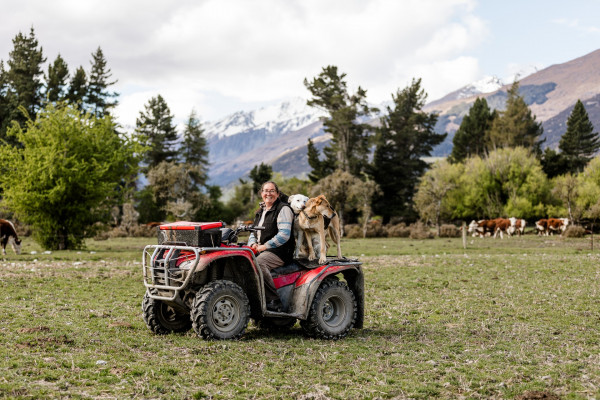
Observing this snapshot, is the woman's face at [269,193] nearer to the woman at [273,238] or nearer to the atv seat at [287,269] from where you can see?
the woman at [273,238]

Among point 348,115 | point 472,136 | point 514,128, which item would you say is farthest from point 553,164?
point 348,115

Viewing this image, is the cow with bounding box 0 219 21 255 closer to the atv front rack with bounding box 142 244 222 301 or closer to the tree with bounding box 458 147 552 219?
the atv front rack with bounding box 142 244 222 301

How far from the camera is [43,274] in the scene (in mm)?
18391

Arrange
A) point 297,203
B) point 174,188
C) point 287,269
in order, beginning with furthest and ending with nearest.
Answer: point 174,188 < point 287,269 < point 297,203

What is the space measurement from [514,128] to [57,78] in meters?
73.9

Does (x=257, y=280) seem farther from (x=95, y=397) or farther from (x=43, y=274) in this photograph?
(x=43, y=274)

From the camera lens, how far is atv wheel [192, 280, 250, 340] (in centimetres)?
853

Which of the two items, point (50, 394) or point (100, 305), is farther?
point (100, 305)

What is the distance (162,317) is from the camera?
953 cm

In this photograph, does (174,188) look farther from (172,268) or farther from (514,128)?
(172,268)

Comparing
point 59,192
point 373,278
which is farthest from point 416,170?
point 373,278

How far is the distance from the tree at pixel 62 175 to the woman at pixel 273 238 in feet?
79.4

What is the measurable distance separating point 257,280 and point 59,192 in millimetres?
25529

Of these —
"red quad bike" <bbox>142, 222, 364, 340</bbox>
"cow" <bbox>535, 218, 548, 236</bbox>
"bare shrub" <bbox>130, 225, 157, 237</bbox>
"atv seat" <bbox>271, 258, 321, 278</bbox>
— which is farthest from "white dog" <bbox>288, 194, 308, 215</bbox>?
"cow" <bbox>535, 218, 548, 236</bbox>
